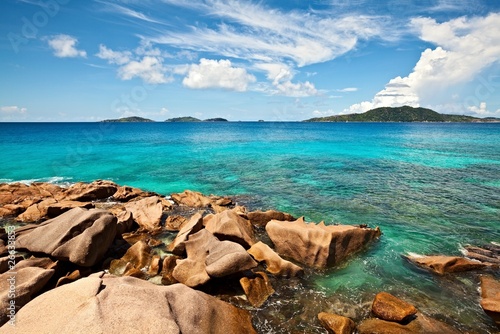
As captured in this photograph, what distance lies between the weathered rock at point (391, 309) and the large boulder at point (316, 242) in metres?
3.74

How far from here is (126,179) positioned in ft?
126

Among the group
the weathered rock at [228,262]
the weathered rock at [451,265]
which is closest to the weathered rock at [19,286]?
the weathered rock at [228,262]

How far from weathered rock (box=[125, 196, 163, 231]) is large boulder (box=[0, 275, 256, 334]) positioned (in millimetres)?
10028

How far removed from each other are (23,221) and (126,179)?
1792 cm

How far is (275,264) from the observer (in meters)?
13.8

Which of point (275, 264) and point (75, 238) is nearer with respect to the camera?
point (75, 238)

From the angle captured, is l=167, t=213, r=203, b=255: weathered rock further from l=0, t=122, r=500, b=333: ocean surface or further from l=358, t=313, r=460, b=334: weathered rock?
l=358, t=313, r=460, b=334: weathered rock

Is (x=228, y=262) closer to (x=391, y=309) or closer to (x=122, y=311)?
(x=122, y=311)

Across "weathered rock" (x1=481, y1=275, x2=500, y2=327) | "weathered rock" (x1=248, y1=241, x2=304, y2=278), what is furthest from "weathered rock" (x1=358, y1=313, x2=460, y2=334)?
"weathered rock" (x1=248, y1=241, x2=304, y2=278)

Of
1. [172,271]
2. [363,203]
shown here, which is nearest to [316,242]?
[172,271]

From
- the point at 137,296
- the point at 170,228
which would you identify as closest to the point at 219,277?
the point at 137,296

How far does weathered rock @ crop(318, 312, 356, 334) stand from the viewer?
32.4 feet

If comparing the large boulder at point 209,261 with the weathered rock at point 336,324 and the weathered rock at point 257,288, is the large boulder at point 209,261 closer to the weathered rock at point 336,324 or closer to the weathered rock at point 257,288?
the weathered rock at point 257,288

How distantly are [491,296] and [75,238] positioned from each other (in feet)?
61.7
